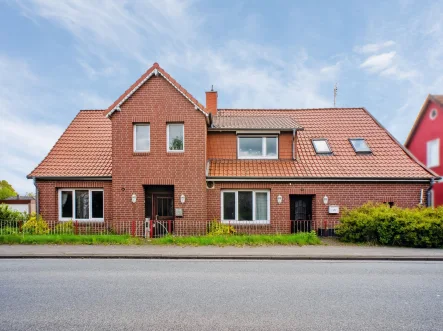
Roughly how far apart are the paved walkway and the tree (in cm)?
4281

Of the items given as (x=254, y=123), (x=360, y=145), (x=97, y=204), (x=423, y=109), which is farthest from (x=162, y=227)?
(x=423, y=109)

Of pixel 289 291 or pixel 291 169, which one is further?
pixel 291 169

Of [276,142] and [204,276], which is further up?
[276,142]

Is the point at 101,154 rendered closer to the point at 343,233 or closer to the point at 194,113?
the point at 194,113

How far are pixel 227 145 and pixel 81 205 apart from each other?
26.8 ft

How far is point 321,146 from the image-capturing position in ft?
51.7

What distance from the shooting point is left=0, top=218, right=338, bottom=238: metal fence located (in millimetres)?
12838

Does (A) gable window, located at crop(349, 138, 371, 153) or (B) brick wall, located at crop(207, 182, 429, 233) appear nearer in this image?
(B) brick wall, located at crop(207, 182, 429, 233)

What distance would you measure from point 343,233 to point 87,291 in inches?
389

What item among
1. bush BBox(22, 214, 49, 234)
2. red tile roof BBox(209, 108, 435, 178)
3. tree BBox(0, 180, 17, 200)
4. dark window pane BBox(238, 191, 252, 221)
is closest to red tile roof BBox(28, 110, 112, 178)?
bush BBox(22, 214, 49, 234)

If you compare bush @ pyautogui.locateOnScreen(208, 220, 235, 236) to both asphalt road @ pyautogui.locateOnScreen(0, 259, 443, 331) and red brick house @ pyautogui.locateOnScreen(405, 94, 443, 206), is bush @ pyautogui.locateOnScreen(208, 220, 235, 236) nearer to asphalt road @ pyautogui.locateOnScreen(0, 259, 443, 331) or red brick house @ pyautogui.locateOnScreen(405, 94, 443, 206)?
asphalt road @ pyautogui.locateOnScreen(0, 259, 443, 331)

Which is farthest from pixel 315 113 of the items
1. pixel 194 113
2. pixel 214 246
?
pixel 214 246

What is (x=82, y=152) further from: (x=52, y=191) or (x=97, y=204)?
(x=97, y=204)

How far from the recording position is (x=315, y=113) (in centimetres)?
1880
